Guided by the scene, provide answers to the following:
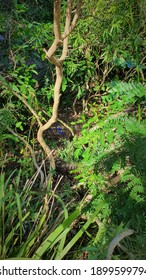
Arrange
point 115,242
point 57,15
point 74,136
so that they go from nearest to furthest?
point 115,242, point 57,15, point 74,136

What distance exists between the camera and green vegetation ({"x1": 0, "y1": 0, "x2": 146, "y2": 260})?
2199 mm

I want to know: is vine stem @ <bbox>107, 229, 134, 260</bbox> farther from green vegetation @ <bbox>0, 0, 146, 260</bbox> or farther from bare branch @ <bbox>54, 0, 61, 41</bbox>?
bare branch @ <bbox>54, 0, 61, 41</bbox>

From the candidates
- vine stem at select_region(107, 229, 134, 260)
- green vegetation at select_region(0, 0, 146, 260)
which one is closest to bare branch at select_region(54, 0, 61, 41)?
green vegetation at select_region(0, 0, 146, 260)

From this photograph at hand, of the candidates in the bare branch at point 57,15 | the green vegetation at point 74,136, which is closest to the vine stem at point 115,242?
the green vegetation at point 74,136

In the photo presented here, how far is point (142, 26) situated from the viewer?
10.8 ft

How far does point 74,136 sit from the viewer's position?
3207 mm

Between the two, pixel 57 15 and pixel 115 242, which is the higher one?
pixel 57 15

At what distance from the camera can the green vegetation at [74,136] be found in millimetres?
2199

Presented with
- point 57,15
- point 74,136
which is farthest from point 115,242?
point 74,136

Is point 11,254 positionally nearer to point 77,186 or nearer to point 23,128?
point 77,186

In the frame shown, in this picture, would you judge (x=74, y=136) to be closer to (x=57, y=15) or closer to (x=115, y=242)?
(x=57, y=15)
